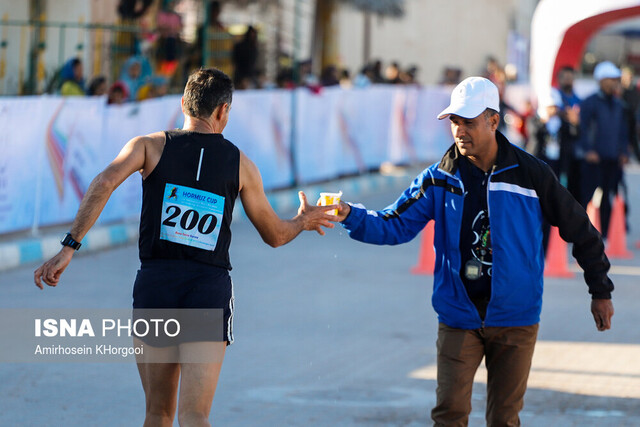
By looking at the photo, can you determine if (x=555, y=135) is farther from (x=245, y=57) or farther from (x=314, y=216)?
(x=245, y=57)

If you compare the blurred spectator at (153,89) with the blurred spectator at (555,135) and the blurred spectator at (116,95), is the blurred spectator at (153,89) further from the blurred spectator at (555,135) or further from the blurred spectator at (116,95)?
the blurred spectator at (555,135)

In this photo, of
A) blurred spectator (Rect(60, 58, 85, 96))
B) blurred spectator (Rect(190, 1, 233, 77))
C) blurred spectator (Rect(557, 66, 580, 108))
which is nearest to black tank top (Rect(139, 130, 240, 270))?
blurred spectator (Rect(557, 66, 580, 108))

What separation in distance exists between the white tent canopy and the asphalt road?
19.8 ft

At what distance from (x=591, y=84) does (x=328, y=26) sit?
12.9 metres

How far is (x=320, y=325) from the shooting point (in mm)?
9320

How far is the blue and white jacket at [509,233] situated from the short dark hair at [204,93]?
1000 millimetres

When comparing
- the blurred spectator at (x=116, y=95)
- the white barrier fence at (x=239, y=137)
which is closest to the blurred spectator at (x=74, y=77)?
the white barrier fence at (x=239, y=137)

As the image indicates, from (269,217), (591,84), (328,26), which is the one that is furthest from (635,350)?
(591,84)

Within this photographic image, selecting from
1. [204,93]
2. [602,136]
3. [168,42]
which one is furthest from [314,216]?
[168,42]

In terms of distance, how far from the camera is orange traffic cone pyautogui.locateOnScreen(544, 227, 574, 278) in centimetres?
1198

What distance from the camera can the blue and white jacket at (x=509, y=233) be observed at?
5043 mm

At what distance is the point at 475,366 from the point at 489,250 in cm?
49

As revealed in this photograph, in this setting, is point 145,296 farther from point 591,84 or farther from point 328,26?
point 591,84

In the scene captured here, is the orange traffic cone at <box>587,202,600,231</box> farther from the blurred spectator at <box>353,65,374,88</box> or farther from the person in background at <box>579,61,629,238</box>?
the blurred spectator at <box>353,65,374,88</box>
